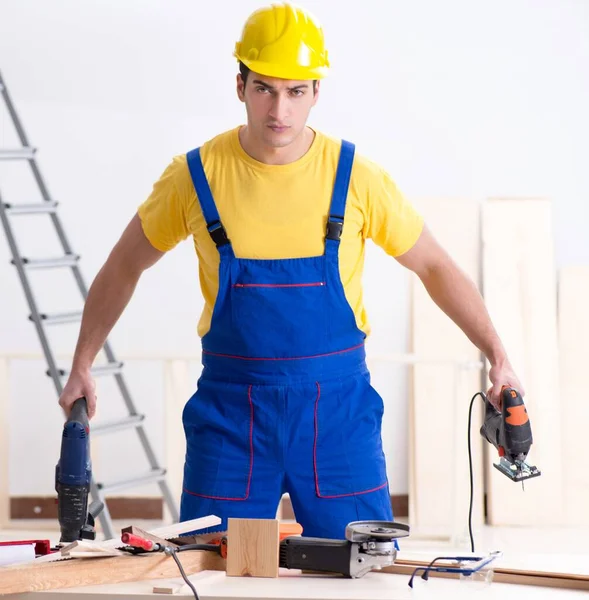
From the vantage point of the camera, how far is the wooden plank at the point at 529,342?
5.46 m

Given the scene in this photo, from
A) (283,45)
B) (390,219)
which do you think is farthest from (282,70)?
(390,219)

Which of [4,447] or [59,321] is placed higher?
[59,321]

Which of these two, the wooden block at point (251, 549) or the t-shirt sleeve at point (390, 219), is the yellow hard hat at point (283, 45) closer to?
the t-shirt sleeve at point (390, 219)

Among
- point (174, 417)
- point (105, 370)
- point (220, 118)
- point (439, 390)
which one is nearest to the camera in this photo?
point (105, 370)

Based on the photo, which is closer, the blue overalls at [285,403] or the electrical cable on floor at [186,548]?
the electrical cable on floor at [186,548]

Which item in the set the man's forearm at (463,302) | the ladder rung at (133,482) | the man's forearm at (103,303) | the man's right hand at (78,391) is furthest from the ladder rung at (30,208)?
the man's forearm at (463,302)

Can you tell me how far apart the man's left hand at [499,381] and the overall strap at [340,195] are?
1.65ft

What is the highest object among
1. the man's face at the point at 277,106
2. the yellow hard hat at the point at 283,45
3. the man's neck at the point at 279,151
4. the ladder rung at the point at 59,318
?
the yellow hard hat at the point at 283,45

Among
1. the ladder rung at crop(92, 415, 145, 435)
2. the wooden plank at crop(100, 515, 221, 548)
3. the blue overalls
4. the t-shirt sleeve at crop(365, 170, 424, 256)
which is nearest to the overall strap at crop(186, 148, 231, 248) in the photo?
the blue overalls

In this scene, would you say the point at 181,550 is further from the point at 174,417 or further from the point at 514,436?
the point at 174,417

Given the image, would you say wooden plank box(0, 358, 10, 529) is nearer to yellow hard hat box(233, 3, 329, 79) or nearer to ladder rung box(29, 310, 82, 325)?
ladder rung box(29, 310, 82, 325)

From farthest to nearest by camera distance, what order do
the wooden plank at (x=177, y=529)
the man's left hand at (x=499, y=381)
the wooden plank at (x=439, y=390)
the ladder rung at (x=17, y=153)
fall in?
the wooden plank at (x=439, y=390) → the ladder rung at (x=17, y=153) → the man's left hand at (x=499, y=381) → the wooden plank at (x=177, y=529)

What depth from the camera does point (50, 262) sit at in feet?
14.4

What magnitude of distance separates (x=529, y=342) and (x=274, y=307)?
10.7 feet
